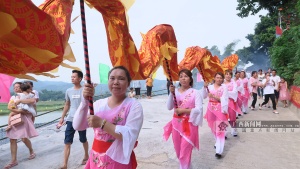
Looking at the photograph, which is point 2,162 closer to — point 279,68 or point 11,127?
point 11,127

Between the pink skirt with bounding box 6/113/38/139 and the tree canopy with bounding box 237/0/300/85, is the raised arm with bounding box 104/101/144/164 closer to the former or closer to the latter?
the pink skirt with bounding box 6/113/38/139

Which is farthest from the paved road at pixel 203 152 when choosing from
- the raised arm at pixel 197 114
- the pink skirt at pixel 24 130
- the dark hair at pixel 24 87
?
the dark hair at pixel 24 87

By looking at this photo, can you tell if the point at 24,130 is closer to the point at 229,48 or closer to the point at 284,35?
the point at 284,35

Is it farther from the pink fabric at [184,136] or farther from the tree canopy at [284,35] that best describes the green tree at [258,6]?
the pink fabric at [184,136]

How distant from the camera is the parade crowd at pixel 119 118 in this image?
6.76 feet

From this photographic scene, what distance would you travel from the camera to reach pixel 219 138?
15.5ft

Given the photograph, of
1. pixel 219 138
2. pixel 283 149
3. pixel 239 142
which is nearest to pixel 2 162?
pixel 219 138

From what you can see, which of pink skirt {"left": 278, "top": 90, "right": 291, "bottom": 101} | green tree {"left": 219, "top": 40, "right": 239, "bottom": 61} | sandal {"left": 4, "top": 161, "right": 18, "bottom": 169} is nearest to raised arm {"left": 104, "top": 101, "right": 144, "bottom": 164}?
sandal {"left": 4, "top": 161, "right": 18, "bottom": 169}

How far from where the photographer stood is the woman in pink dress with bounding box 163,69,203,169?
3.64 meters

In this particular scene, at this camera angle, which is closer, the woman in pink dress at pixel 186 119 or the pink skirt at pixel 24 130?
the woman in pink dress at pixel 186 119

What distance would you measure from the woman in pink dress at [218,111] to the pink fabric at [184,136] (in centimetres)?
111

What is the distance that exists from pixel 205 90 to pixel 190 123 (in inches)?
64.3

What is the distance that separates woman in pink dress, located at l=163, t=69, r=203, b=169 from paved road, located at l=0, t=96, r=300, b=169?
0.58 m

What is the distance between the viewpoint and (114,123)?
7.02 feet
